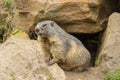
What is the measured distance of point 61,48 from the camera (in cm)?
654

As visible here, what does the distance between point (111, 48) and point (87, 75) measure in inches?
30.6

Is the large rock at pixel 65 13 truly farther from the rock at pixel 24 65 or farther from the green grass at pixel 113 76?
the green grass at pixel 113 76

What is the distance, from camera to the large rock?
7703mm

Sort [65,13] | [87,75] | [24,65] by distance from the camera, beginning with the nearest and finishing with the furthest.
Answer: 1. [24,65]
2. [87,75]
3. [65,13]

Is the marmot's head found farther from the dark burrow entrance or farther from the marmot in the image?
the dark burrow entrance

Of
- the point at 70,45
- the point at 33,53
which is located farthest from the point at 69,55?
the point at 33,53

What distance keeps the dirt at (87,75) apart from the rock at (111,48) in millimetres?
166

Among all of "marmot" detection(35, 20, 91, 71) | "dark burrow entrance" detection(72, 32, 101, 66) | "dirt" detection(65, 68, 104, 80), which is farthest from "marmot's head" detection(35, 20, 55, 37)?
"dark burrow entrance" detection(72, 32, 101, 66)

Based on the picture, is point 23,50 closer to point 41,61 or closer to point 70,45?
point 41,61

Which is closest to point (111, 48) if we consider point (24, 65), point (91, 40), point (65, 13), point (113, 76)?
point (113, 76)

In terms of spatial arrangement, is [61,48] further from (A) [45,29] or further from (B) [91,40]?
(B) [91,40]

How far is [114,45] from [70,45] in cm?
99

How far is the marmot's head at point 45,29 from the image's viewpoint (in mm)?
6422

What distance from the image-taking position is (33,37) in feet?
27.2
